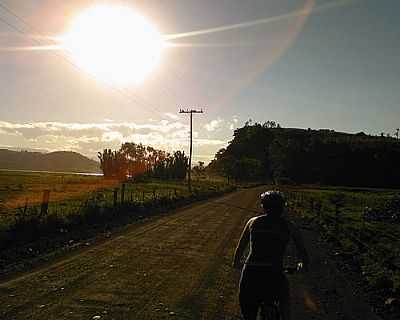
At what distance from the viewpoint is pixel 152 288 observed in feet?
29.7

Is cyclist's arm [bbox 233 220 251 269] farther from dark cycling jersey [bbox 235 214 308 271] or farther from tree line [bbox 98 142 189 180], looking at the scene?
tree line [bbox 98 142 189 180]

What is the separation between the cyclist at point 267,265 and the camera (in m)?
4.80

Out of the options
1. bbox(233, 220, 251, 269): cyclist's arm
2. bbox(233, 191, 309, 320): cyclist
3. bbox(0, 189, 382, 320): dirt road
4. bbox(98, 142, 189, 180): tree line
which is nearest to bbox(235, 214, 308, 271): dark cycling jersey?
bbox(233, 191, 309, 320): cyclist

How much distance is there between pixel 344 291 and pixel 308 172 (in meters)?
145

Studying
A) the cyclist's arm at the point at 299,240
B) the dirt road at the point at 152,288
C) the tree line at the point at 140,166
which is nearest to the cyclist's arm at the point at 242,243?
the cyclist's arm at the point at 299,240

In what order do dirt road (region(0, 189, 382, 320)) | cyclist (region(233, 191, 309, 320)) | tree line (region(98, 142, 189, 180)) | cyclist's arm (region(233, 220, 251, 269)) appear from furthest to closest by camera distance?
tree line (region(98, 142, 189, 180)), dirt road (region(0, 189, 382, 320)), cyclist's arm (region(233, 220, 251, 269)), cyclist (region(233, 191, 309, 320))

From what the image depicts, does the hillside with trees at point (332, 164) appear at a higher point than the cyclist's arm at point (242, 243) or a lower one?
higher

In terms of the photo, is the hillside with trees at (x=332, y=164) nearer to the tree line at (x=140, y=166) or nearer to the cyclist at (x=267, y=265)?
Result: the tree line at (x=140, y=166)

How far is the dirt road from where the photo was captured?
7.43m

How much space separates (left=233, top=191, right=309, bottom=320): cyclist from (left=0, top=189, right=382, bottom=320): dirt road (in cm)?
270

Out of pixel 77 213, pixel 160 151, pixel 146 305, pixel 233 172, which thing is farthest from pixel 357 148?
pixel 146 305

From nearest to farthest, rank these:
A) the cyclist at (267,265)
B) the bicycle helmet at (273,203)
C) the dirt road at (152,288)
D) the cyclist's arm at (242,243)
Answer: the cyclist at (267,265), the bicycle helmet at (273,203), the cyclist's arm at (242,243), the dirt road at (152,288)

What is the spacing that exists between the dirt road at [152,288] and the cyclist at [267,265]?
8.85 feet

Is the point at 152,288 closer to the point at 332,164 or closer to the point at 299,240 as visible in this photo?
the point at 299,240
